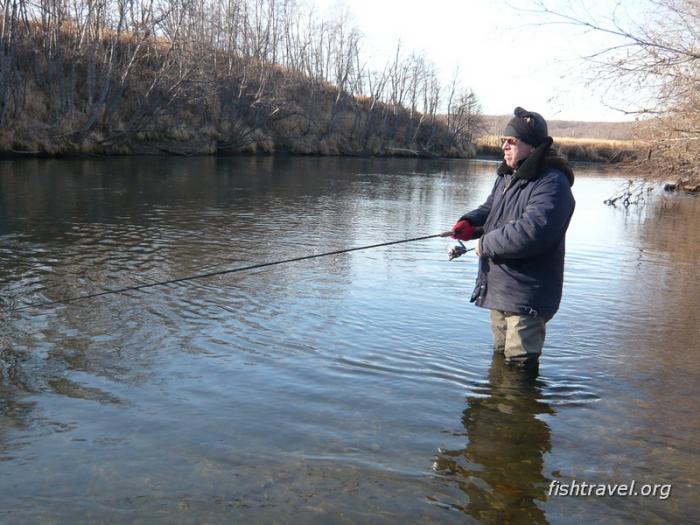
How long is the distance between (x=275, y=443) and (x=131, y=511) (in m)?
0.98

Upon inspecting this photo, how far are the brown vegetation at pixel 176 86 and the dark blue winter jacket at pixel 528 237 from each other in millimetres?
27444

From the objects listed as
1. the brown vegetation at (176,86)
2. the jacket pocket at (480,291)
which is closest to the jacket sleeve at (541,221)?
the jacket pocket at (480,291)

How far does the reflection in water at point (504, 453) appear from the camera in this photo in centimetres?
335

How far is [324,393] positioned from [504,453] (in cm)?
141

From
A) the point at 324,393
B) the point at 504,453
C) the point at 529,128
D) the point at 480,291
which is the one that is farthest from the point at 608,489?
the point at 529,128

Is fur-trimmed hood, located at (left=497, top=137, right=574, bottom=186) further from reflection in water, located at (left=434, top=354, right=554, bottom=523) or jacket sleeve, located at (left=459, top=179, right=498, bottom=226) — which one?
reflection in water, located at (left=434, top=354, right=554, bottom=523)

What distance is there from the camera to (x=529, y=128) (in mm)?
4395

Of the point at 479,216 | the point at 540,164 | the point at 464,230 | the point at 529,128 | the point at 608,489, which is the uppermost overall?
the point at 529,128

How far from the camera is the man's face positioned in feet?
14.6

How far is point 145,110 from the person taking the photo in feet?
119

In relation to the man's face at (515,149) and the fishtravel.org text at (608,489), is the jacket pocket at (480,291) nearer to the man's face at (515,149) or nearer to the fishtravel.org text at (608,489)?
the man's face at (515,149)

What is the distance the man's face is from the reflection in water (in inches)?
62.2

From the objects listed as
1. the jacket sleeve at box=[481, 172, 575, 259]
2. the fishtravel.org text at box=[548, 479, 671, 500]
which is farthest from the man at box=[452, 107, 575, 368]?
the fishtravel.org text at box=[548, 479, 671, 500]

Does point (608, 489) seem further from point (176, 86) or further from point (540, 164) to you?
point (176, 86)
